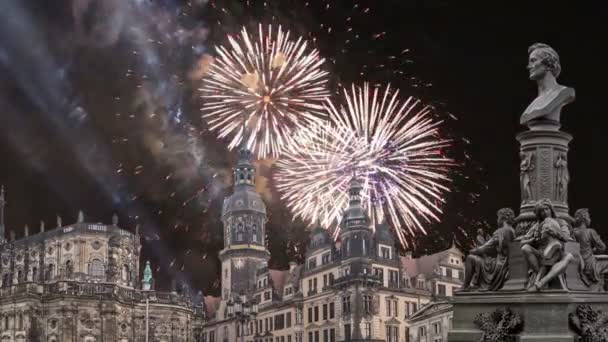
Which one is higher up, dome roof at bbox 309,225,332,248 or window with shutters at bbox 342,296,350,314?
dome roof at bbox 309,225,332,248

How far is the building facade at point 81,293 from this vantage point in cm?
7881

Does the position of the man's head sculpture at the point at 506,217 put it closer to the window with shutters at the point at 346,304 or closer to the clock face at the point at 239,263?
the window with shutters at the point at 346,304

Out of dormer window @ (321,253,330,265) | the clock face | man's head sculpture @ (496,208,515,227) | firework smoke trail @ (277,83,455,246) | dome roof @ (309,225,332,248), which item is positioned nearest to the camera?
man's head sculpture @ (496,208,515,227)

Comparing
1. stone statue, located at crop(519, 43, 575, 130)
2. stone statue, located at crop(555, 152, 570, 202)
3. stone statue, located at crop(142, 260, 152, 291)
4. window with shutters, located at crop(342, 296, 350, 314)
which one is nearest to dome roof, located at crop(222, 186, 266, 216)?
stone statue, located at crop(142, 260, 152, 291)

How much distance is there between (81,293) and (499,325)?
225ft

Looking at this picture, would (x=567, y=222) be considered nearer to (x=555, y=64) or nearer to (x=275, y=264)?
(x=555, y=64)

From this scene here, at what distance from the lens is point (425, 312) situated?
6531 cm

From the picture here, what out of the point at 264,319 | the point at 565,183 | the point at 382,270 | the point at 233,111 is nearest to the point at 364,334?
the point at 382,270

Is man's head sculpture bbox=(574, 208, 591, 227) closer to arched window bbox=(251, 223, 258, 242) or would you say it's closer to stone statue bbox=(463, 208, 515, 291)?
stone statue bbox=(463, 208, 515, 291)

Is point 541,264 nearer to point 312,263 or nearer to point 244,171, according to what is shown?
point 312,263

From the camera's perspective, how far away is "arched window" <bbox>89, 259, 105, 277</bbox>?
8338cm

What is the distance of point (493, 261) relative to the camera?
703 inches

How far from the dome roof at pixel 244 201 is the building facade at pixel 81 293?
10281mm

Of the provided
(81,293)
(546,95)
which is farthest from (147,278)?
(546,95)
